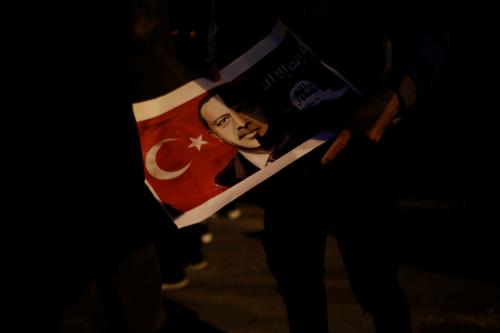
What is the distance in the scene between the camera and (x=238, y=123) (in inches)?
68.2

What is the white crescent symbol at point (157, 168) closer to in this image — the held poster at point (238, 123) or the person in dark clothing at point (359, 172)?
Answer: the held poster at point (238, 123)

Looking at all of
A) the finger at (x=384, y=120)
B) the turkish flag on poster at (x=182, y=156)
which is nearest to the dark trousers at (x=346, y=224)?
the finger at (x=384, y=120)

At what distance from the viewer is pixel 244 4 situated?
175cm

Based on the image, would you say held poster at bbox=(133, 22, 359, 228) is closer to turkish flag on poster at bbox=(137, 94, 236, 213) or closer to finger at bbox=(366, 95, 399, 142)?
turkish flag on poster at bbox=(137, 94, 236, 213)

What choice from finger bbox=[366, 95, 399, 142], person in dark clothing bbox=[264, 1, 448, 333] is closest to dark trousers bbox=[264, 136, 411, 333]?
person in dark clothing bbox=[264, 1, 448, 333]

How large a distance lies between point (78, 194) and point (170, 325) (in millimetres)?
1677

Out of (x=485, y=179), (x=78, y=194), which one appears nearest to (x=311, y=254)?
(x=78, y=194)

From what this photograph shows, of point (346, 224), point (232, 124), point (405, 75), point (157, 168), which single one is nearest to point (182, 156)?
point (157, 168)

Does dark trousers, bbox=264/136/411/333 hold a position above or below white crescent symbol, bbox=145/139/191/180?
below

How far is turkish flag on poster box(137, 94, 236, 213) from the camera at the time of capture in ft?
5.73

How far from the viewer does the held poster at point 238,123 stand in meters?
1.71

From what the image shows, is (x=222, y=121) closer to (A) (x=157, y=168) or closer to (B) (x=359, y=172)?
(A) (x=157, y=168)

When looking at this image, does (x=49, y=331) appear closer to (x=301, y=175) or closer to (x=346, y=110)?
(x=301, y=175)

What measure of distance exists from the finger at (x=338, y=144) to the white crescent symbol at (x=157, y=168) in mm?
477
